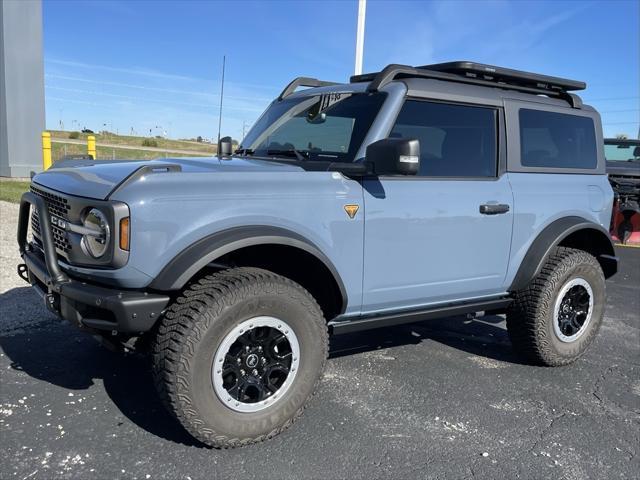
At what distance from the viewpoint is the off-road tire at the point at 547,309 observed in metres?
4.07

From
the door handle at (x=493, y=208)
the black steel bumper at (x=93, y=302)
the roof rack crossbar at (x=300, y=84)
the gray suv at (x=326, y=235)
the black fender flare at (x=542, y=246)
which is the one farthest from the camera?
the roof rack crossbar at (x=300, y=84)

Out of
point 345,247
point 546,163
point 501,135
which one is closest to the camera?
point 345,247

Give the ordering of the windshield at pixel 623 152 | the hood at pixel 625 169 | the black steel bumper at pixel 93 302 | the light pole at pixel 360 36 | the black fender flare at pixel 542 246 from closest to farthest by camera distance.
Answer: the black steel bumper at pixel 93 302, the black fender flare at pixel 542 246, the hood at pixel 625 169, the light pole at pixel 360 36, the windshield at pixel 623 152

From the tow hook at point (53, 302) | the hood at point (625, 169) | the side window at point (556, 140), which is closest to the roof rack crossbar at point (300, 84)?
the side window at point (556, 140)

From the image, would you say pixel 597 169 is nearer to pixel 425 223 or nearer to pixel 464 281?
pixel 464 281

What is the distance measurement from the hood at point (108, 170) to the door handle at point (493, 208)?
1.32 meters

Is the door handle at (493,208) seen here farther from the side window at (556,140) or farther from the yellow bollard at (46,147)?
the yellow bollard at (46,147)

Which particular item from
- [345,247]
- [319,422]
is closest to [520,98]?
[345,247]

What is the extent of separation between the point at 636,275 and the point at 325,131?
6567 mm

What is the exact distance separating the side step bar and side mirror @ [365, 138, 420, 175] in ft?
3.11

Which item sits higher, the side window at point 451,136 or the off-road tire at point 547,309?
the side window at point 451,136

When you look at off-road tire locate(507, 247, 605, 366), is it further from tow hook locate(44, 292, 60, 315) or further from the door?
tow hook locate(44, 292, 60, 315)

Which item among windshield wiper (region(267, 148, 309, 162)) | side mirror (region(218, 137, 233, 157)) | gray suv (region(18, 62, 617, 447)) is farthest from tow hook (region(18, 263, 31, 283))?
side mirror (region(218, 137, 233, 157))

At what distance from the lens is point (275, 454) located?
2.88m
